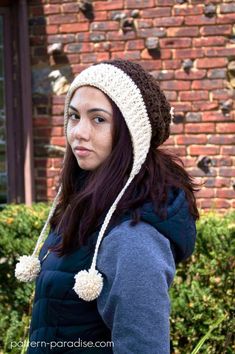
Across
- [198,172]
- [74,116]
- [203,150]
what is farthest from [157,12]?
[74,116]

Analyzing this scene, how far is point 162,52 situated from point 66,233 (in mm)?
4007

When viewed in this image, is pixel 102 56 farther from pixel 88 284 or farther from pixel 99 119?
pixel 88 284

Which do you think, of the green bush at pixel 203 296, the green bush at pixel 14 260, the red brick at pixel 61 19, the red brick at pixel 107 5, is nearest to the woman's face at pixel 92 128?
the green bush at pixel 203 296

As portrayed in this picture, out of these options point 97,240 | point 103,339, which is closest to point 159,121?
point 97,240

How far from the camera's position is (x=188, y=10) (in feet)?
19.4

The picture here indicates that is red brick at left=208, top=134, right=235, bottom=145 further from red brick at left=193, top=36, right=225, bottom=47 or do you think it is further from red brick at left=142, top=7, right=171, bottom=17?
red brick at left=142, top=7, right=171, bottom=17

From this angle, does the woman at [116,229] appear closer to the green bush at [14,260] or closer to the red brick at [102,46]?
the green bush at [14,260]

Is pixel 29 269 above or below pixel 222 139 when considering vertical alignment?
above

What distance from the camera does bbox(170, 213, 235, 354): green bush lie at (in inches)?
170

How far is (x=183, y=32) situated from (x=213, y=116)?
0.66 m

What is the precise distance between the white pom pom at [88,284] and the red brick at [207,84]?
13.2 feet

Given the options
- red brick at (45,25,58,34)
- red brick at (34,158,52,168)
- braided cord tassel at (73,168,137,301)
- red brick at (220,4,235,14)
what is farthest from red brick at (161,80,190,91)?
braided cord tassel at (73,168,137,301)

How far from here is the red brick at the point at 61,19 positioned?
619 centimetres

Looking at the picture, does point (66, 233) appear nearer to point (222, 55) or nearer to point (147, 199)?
point (147, 199)
